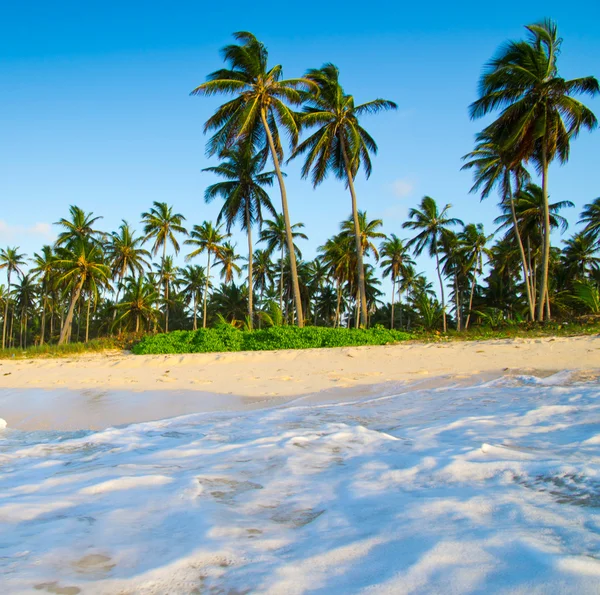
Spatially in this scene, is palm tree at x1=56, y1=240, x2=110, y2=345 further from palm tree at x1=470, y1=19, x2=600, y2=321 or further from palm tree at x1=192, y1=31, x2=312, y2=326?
palm tree at x1=470, y1=19, x2=600, y2=321

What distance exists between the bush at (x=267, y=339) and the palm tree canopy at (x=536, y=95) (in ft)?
31.5

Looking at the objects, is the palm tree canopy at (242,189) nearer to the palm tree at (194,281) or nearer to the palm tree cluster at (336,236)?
the palm tree cluster at (336,236)

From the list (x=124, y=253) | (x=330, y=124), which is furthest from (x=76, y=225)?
(x=330, y=124)

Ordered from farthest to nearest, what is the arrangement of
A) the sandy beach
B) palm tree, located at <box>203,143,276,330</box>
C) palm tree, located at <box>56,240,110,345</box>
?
palm tree, located at <box>56,240,110,345</box> < palm tree, located at <box>203,143,276,330</box> < the sandy beach

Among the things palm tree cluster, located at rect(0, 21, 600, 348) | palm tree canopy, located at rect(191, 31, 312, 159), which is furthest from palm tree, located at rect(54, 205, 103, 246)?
palm tree canopy, located at rect(191, 31, 312, 159)

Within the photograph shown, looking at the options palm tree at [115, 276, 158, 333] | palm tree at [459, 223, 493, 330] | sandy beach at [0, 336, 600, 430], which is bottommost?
sandy beach at [0, 336, 600, 430]

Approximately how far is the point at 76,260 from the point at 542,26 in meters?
26.9

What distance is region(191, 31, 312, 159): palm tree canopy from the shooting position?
17.0 metres

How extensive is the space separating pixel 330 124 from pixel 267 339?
10.5 metres

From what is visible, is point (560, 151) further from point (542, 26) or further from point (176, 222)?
point (176, 222)

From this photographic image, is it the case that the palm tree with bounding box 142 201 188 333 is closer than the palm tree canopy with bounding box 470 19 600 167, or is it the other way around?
the palm tree canopy with bounding box 470 19 600 167

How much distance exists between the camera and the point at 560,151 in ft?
56.4

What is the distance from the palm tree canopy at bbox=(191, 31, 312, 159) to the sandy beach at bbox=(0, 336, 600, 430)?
10137mm

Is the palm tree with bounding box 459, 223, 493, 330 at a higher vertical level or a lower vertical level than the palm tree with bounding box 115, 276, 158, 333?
higher
